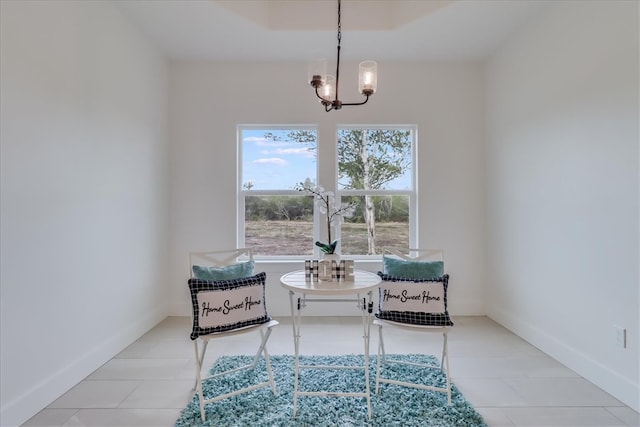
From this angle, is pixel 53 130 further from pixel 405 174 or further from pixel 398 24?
pixel 405 174

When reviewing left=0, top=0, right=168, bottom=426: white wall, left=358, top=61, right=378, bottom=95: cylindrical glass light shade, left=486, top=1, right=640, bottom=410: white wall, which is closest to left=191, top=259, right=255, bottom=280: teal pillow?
left=0, top=0, right=168, bottom=426: white wall

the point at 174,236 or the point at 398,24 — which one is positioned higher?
the point at 398,24

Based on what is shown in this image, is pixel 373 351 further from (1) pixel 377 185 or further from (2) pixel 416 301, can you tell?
(1) pixel 377 185

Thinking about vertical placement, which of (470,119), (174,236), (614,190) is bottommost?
(174,236)

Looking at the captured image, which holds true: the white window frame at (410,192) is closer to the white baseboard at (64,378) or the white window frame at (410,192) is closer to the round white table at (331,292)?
the round white table at (331,292)

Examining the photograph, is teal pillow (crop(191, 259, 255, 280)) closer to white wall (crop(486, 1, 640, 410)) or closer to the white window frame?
the white window frame

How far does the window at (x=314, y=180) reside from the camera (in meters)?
3.60

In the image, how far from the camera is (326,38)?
3021 mm

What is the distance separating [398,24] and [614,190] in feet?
6.82

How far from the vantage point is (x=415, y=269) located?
7.39ft

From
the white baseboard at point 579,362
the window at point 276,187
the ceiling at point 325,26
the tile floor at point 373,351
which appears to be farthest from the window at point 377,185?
the white baseboard at point 579,362

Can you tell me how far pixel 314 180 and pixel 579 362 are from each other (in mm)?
2684

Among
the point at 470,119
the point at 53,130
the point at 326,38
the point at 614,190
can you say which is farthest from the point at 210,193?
the point at 614,190

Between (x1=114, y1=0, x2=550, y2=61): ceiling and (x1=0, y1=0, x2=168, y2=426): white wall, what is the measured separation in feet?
1.22
